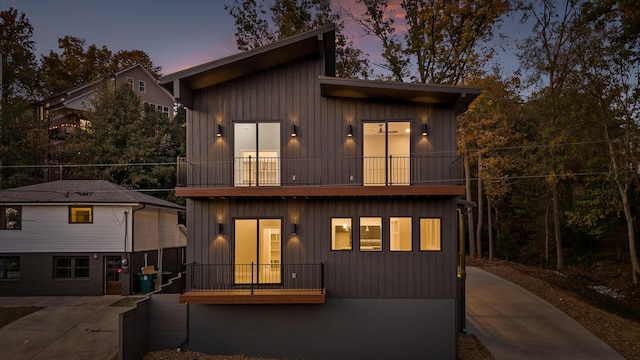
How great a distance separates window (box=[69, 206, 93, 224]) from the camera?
20.1 metres

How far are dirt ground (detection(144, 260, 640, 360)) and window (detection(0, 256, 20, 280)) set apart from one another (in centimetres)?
1123

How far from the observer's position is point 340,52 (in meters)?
28.0

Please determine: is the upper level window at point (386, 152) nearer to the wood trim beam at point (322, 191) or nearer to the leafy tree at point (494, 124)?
the wood trim beam at point (322, 191)

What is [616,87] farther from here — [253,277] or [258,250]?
[253,277]

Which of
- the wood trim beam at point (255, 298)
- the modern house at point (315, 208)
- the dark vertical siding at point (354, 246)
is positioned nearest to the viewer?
the wood trim beam at point (255, 298)

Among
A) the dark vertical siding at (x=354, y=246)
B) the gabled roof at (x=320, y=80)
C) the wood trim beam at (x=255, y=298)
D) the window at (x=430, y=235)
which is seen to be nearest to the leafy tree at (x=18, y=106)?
the gabled roof at (x=320, y=80)

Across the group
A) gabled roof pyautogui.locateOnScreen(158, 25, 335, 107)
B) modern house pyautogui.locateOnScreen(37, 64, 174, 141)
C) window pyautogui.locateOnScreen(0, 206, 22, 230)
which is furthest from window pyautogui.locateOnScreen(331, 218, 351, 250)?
modern house pyautogui.locateOnScreen(37, 64, 174, 141)

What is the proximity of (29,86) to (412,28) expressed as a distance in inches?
1410

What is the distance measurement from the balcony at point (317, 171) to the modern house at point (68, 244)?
25.7 feet

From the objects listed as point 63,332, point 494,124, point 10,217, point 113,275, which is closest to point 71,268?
→ point 113,275

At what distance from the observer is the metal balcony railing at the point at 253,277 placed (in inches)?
512

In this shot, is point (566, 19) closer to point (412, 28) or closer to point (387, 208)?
point (412, 28)

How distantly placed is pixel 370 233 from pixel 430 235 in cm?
170

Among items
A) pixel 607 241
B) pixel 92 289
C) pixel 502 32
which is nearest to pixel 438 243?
pixel 92 289
